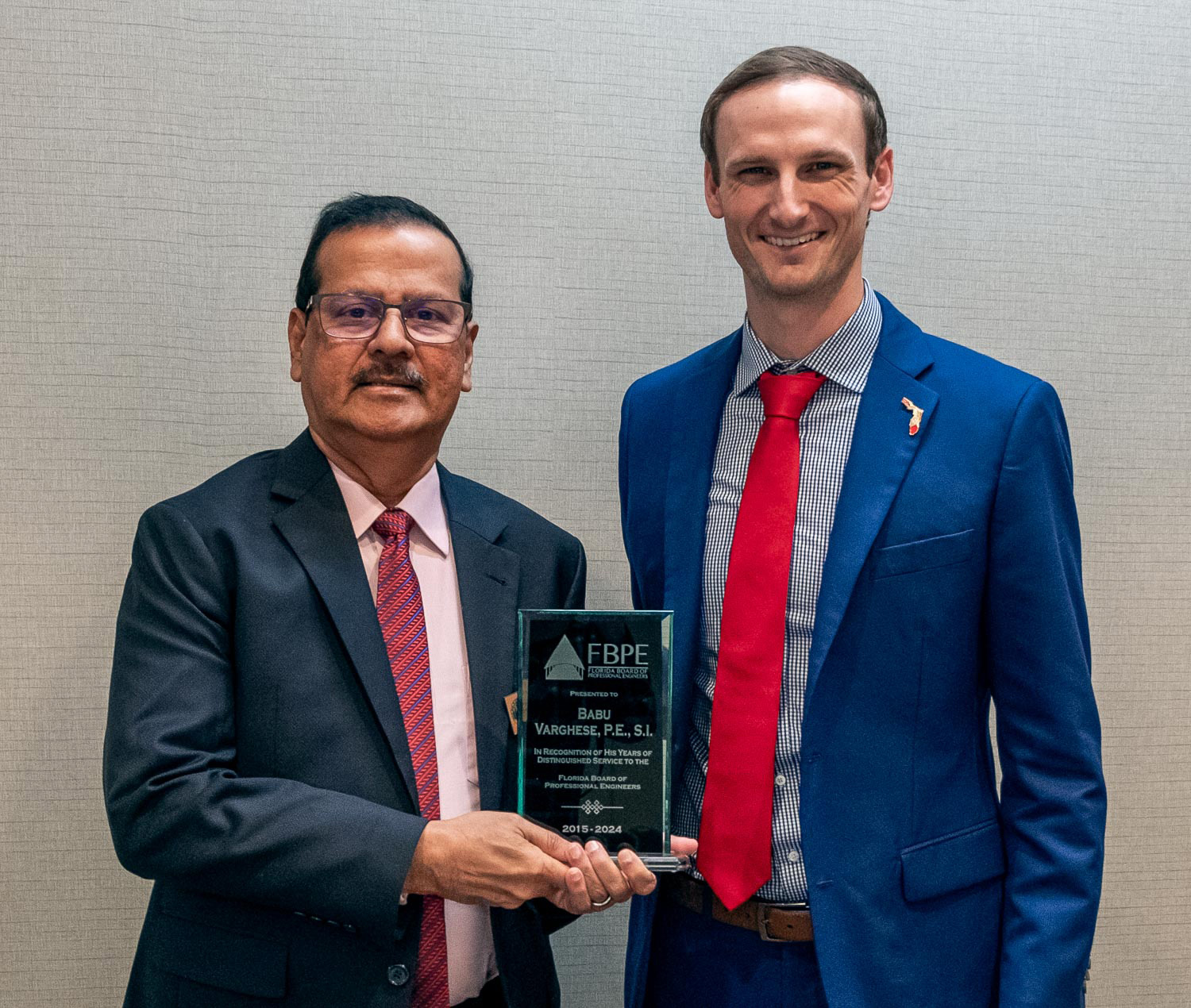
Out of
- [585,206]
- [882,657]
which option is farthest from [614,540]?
[882,657]

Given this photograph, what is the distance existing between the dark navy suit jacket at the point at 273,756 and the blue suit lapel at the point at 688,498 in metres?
0.26

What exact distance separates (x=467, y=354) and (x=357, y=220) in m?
0.27

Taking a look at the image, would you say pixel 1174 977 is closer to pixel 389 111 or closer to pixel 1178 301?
pixel 1178 301

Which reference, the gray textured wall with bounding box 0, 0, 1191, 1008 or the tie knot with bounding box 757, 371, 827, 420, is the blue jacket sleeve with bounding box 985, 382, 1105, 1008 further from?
the gray textured wall with bounding box 0, 0, 1191, 1008

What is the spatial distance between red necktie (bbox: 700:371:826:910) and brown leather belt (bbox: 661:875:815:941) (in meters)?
A: 0.04

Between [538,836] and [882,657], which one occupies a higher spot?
[882,657]

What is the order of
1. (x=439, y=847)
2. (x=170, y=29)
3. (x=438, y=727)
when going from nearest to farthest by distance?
(x=439, y=847), (x=438, y=727), (x=170, y=29)

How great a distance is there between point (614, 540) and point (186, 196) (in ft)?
3.69

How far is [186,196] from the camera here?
2338mm

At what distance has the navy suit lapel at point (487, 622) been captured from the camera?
176 cm

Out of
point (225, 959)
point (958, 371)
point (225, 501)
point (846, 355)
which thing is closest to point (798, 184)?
point (846, 355)

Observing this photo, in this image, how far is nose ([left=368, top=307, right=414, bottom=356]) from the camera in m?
1.75

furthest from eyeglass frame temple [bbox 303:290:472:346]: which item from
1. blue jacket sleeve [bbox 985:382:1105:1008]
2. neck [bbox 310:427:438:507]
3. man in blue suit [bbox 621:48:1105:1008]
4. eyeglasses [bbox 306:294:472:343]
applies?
blue jacket sleeve [bbox 985:382:1105:1008]

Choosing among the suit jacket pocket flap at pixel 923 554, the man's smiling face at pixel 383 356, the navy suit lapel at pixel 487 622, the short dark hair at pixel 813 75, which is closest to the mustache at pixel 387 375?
the man's smiling face at pixel 383 356
